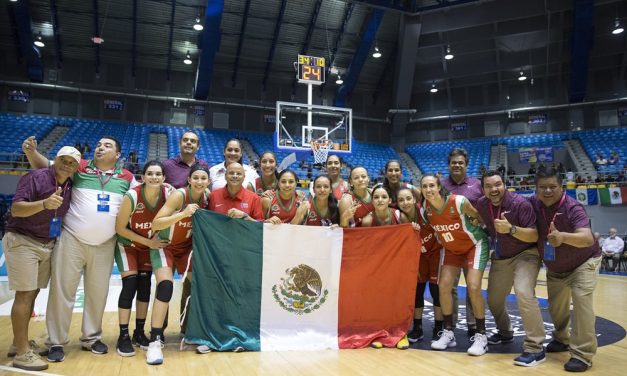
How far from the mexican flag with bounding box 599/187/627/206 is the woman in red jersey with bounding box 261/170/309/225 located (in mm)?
16641

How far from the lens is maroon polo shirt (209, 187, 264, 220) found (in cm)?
451

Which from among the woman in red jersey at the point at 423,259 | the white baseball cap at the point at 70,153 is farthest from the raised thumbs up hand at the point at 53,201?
the woman in red jersey at the point at 423,259

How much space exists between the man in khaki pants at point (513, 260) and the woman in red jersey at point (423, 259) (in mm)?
598

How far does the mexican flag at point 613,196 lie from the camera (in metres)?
16.4

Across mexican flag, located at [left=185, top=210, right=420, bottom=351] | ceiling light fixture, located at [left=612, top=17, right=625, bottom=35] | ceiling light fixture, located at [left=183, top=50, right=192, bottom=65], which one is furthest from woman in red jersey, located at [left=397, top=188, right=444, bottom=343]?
ceiling light fixture, located at [left=612, top=17, right=625, bottom=35]

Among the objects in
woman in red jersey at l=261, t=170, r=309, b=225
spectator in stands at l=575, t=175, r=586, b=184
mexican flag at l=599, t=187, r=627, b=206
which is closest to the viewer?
woman in red jersey at l=261, t=170, r=309, b=225

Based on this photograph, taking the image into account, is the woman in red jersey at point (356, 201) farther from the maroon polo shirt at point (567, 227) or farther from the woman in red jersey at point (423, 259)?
the maroon polo shirt at point (567, 227)

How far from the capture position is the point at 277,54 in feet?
74.0

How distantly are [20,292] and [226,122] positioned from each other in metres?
21.3

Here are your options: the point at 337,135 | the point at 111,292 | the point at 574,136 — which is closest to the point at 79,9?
the point at 337,135

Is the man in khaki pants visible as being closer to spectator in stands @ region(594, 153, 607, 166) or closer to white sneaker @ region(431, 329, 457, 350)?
white sneaker @ region(431, 329, 457, 350)

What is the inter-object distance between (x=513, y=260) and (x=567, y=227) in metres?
0.66

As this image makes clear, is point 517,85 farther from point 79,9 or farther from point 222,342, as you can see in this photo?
point 222,342

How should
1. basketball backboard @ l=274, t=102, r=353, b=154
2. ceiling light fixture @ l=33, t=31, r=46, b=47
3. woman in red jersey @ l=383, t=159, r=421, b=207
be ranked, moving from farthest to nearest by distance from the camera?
1. ceiling light fixture @ l=33, t=31, r=46, b=47
2. basketball backboard @ l=274, t=102, r=353, b=154
3. woman in red jersey @ l=383, t=159, r=421, b=207
